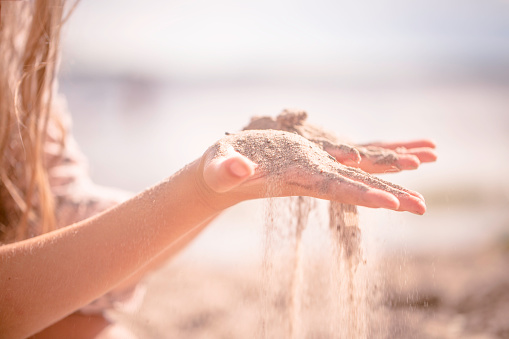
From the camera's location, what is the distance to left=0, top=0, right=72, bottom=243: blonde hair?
1.71 m

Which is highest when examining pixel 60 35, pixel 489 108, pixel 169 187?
pixel 489 108

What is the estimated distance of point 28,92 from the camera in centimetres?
177

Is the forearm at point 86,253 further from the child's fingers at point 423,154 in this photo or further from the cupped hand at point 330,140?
the child's fingers at point 423,154

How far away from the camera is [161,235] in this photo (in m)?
1.37

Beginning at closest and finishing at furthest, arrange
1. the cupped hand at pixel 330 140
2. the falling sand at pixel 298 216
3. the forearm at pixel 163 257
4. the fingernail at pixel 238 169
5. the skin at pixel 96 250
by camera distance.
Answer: the fingernail at pixel 238 169, the falling sand at pixel 298 216, the skin at pixel 96 250, the cupped hand at pixel 330 140, the forearm at pixel 163 257

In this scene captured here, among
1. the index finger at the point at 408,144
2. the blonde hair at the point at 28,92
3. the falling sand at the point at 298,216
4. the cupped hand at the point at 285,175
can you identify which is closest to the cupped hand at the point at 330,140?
the falling sand at the point at 298,216

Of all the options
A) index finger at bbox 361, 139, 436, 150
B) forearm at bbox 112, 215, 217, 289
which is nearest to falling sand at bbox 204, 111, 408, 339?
index finger at bbox 361, 139, 436, 150

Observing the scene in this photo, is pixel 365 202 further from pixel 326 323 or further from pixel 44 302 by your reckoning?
pixel 326 323

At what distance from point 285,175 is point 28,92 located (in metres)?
1.25

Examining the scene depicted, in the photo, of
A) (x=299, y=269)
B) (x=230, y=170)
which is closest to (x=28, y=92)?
(x=230, y=170)

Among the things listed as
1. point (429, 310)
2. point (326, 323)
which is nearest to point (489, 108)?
point (429, 310)

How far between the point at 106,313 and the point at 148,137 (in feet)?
20.6

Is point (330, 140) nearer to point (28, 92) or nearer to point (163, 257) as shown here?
point (163, 257)

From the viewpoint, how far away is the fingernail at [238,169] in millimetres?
1024
